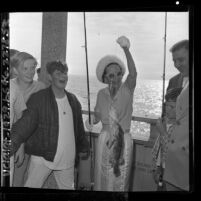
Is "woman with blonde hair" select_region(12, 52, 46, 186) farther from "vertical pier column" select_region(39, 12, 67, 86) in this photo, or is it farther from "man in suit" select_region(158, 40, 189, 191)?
"man in suit" select_region(158, 40, 189, 191)

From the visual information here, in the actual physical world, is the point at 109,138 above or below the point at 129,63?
below

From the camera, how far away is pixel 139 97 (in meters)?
1.77

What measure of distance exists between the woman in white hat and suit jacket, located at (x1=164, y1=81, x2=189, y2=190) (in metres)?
0.21

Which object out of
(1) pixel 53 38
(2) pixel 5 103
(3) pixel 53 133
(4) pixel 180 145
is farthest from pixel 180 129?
(2) pixel 5 103

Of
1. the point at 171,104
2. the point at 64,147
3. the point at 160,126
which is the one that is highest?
the point at 171,104

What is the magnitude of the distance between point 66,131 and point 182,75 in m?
0.64

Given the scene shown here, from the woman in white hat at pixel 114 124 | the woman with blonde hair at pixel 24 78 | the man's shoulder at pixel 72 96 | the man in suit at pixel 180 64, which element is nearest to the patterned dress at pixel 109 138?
the woman in white hat at pixel 114 124

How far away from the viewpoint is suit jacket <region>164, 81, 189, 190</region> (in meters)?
1.76

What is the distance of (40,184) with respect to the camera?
181cm

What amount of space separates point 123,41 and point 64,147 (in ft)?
1.99

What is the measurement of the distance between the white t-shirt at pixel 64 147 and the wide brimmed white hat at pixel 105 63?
0.21m

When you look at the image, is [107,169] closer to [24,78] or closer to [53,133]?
[53,133]

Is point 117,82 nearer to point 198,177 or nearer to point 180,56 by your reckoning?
point 180,56
